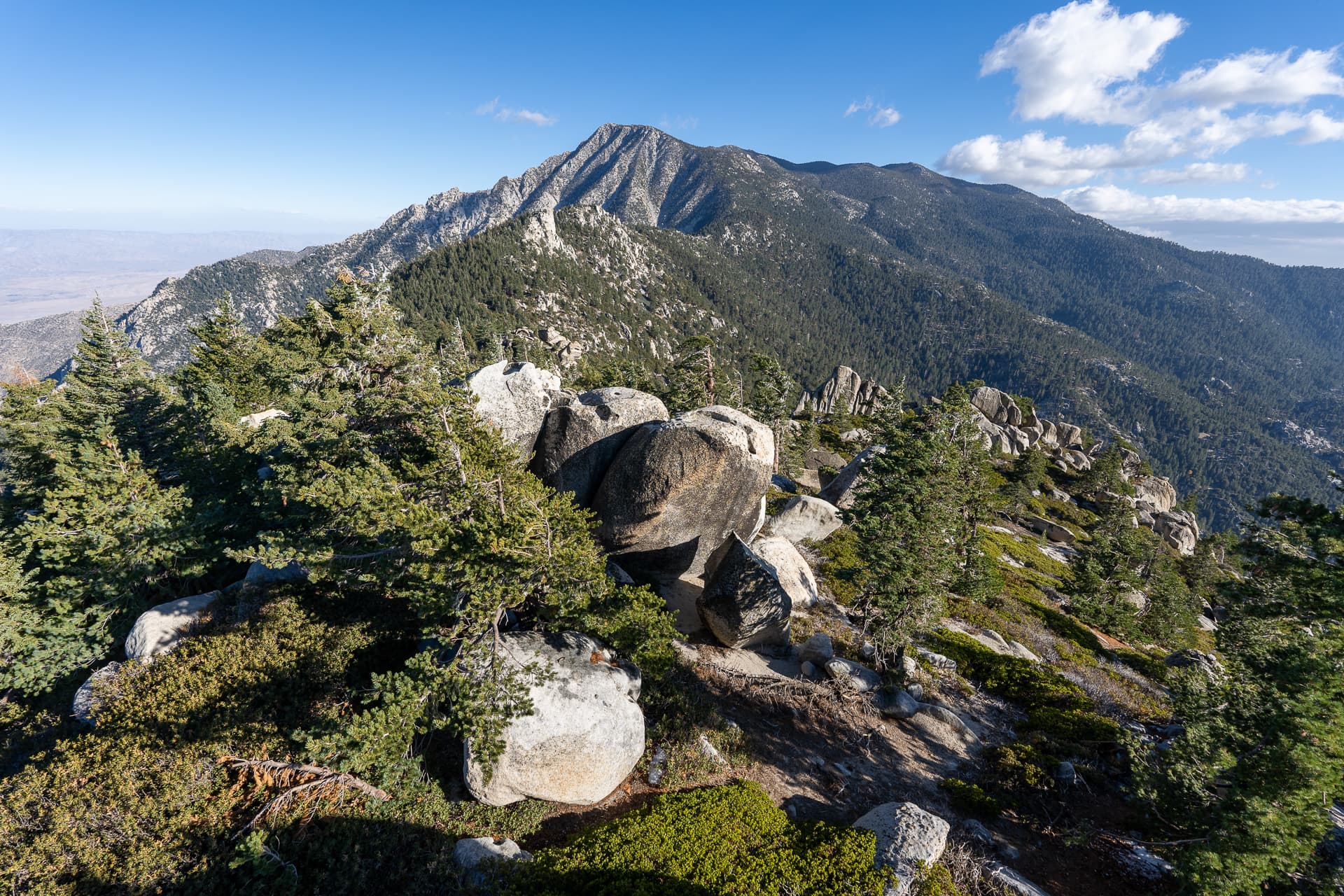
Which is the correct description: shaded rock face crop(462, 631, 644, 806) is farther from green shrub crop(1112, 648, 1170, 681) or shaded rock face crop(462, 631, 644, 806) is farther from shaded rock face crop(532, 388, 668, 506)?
green shrub crop(1112, 648, 1170, 681)

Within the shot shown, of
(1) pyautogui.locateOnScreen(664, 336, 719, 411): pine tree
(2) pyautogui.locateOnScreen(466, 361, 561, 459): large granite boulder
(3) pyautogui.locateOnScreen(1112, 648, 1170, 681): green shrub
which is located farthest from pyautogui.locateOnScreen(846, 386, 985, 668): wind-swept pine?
(3) pyautogui.locateOnScreen(1112, 648, 1170, 681): green shrub

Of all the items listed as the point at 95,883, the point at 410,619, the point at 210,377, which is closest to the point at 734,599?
the point at 410,619

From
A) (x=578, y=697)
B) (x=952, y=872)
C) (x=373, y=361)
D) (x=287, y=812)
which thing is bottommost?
(x=952, y=872)

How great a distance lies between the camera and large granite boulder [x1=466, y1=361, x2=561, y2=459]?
84.5 feet

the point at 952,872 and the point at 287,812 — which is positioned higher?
the point at 287,812

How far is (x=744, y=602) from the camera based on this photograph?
22.1 meters

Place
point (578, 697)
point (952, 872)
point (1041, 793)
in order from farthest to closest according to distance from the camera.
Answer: point (1041, 793)
point (578, 697)
point (952, 872)

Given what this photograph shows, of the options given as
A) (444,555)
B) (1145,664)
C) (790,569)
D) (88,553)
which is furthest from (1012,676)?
(88,553)

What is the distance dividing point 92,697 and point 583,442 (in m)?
20.5

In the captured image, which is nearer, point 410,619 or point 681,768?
point 681,768

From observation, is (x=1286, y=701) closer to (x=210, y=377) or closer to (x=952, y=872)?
(x=952, y=872)

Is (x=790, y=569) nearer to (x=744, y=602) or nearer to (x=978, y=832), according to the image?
(x=744, y=602)

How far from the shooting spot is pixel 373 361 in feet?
80.7

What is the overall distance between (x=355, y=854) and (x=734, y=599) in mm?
14941
